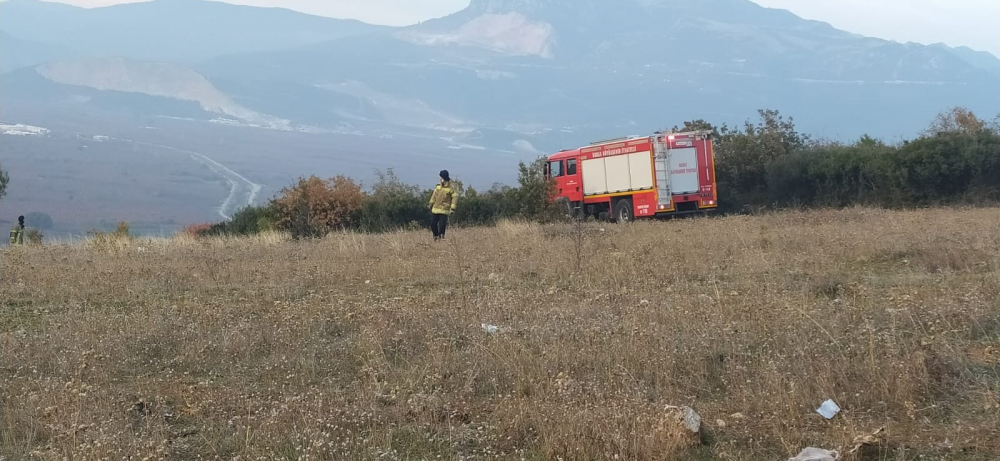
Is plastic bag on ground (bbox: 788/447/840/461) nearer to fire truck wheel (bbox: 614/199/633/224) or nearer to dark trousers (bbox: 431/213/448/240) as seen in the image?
dark trousers (bbox: 431/213/448/240)

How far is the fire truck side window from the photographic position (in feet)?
94.2

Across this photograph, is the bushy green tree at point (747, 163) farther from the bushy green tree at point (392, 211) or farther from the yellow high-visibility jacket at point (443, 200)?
the yellow high-visibility jacket at point (443, 200)

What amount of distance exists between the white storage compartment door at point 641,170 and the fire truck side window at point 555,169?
3410mm

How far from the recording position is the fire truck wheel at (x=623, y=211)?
26.0 metres

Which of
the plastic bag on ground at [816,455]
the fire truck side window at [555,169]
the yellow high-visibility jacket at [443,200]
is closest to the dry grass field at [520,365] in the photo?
the plastic bag on ground at [816,455]

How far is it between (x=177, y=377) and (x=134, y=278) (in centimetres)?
525

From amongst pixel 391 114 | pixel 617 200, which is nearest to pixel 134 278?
pixel 617 200

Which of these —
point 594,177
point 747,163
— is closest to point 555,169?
point 594,177

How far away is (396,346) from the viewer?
6.08 meters

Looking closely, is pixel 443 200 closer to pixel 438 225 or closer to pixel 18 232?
pixel 438 225

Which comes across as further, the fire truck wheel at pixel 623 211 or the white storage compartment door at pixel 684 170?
the fire truck wheel at pixel 623 211

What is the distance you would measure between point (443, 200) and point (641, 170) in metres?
11.4

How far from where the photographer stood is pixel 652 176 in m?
25.0

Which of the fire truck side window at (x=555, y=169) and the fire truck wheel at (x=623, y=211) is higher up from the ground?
the fire truck side window at (x=555, y=169)
